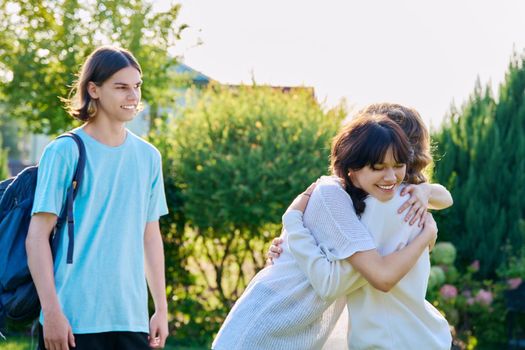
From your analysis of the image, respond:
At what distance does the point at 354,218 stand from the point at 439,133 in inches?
291

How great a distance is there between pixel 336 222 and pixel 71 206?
3.69ft

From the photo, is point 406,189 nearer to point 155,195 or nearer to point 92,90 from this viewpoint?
point 155,195

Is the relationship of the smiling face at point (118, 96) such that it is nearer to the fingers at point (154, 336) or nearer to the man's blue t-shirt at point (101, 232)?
the man's blue t-shirt at point (101, 232)

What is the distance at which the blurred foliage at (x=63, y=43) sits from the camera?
43.9 ft

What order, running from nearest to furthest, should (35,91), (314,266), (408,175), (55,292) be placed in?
(314,266)
(408,175)
(55,292)
(35,91)

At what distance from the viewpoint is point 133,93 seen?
3646 mm

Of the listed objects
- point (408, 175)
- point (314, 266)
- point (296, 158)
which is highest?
point (408, 175)

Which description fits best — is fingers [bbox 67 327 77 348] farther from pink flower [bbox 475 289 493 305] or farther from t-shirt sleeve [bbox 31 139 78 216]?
pink flower [bbox 475 289 493 305]

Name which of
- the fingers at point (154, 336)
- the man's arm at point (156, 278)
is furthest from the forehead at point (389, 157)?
the fingers at point (154, 336)

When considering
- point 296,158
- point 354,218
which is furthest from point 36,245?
point 296,158

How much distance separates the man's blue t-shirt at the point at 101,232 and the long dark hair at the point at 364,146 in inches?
40.8

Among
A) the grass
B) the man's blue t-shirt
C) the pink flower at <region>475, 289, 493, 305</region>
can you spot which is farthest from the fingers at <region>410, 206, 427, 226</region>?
the pink flower at <region>475, 289, 493, 305</region>

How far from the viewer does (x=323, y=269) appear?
2.84m

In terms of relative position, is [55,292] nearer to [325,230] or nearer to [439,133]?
[325,230]
